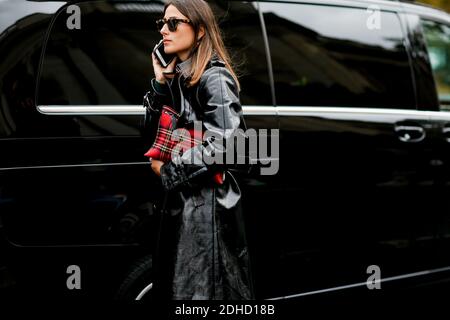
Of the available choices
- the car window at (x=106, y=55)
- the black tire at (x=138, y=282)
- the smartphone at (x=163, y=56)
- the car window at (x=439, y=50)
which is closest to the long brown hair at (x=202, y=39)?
the smartphone at (x=163, y=56)

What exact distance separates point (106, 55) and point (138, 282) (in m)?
1.03

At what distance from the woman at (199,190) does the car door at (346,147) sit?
880 millimetres

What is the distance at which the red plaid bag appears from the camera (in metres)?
2.44

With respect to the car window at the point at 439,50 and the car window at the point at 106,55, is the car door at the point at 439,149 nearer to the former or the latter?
the car window at the point at 439,50

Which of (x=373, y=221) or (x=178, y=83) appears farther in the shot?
(x=373, y=221)

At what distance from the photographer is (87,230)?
2.94 m

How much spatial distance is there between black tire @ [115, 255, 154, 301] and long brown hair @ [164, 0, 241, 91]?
1.00 meters

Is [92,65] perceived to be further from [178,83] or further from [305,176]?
[305,176]

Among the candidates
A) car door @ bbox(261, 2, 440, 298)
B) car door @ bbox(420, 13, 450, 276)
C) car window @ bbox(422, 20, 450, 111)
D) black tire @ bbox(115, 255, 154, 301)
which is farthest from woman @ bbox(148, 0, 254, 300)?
car window @ bbox(422, 20, 450, 111)

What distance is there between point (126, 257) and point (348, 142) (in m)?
1.27

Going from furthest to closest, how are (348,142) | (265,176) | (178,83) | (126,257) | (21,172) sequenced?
(348,142)
(265,176)
(126,257)
(21,172)
(178,83)

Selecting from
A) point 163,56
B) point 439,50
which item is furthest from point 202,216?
point 439,50

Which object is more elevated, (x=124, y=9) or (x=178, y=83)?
(x=124, y=9)
